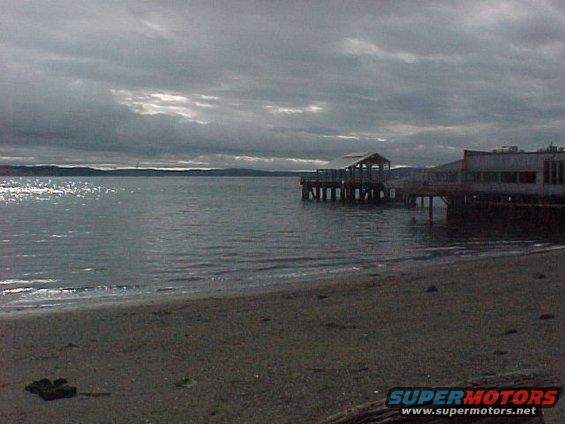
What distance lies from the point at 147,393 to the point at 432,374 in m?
3.51

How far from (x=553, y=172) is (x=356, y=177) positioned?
A: 1407 inches

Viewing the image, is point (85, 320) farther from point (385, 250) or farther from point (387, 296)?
point (385, 250)

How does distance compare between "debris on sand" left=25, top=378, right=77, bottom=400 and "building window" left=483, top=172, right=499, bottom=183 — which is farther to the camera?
"building window" left=483, top=172, right=499, bottom=183

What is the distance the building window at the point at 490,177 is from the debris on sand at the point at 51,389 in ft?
161

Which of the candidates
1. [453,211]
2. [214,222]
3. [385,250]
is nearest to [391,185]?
[453,211]

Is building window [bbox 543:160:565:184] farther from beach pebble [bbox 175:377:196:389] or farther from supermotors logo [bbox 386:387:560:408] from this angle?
supermotors logo [bbox 386:387:560:408]

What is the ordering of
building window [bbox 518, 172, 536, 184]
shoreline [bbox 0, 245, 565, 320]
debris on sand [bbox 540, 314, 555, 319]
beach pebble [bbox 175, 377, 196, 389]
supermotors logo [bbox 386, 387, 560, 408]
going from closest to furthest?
supermotors logo [bbox 386, 387, 560, 408] < beach pebble [bbox 175, 377, 196, 389] < debris on sand [bbox 540, 314, 555, 319] < shoreline [bbox 0, 245, 565, 320] < building window [bbox 518, 172, 536, 184]

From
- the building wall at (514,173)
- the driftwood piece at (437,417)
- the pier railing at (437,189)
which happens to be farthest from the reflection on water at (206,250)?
the driftwood piece at (437,417)

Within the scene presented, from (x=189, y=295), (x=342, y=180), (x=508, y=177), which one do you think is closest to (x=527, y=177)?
(x=508, y=177)

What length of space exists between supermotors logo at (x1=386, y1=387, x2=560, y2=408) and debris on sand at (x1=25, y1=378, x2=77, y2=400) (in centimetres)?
506

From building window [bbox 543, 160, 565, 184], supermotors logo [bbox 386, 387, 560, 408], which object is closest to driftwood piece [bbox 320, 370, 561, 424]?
supermotors logo [bbox 386, 387, 560, 408]

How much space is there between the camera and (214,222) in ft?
170

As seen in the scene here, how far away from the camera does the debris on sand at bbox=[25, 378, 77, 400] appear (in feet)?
24.9

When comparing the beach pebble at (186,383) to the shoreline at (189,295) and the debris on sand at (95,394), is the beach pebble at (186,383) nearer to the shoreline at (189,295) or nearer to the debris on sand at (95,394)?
the debris on sand at (95,394)
